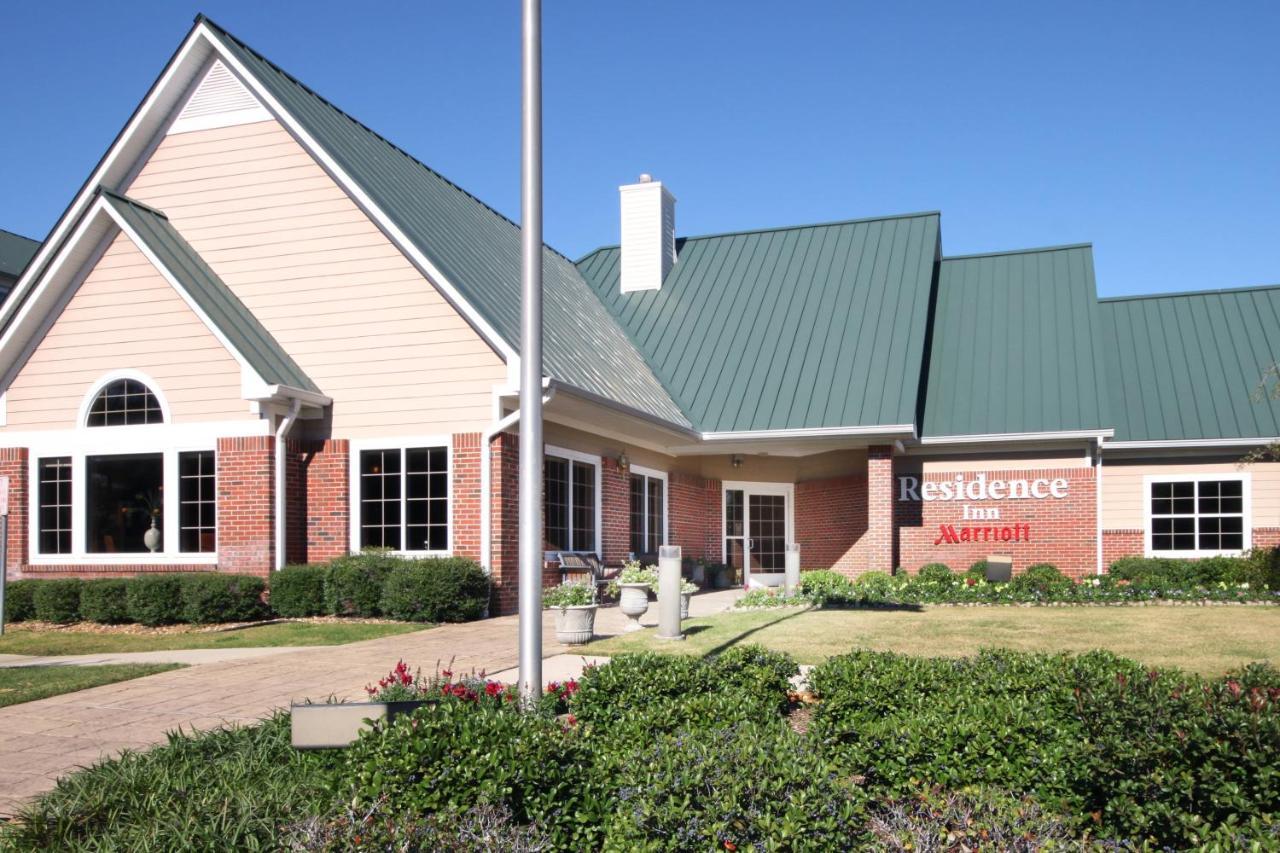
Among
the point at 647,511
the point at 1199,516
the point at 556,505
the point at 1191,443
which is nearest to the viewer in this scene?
the point at 556,505

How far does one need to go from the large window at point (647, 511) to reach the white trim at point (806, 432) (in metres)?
1.51

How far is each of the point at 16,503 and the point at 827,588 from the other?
13129 millimetres

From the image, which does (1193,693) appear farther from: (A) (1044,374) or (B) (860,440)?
(A) (1044,374)

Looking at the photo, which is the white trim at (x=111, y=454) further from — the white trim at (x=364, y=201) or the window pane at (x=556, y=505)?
the window pane at (x=556, y=505)

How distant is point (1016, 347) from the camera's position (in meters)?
25.6

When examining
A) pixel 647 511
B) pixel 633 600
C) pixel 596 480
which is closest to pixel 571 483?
pixel 596 480

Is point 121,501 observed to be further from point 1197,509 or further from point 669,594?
point 1197,509

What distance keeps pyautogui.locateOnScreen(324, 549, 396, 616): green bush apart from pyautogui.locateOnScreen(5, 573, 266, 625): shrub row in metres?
1.11

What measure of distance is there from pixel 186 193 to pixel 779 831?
17.7m

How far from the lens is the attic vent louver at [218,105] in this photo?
757 inches

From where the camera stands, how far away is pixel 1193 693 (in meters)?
6.00

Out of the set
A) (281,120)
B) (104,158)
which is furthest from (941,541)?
(104,158)

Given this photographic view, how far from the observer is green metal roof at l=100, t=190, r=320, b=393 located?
1734 cm

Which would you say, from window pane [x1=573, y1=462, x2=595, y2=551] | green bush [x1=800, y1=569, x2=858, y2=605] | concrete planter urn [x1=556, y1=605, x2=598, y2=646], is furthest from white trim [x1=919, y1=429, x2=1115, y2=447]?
concrete planter urn [x1=556, y1=605, x2=598, y2=646]
